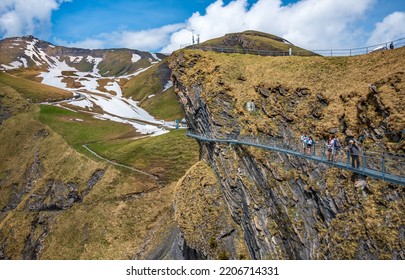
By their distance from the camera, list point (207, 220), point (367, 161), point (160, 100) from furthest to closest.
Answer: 1. point (160, 100)
2. point (207, 220)
3. point (367, 161)

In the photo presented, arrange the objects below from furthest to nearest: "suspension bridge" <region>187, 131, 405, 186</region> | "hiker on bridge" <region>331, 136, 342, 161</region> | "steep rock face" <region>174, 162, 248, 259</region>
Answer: "steep rock face" <region>174, 162, 248, 259</region> < "hiker on bridge" <region>331, 136, 342, 161</region> < "suspension bridge" <region>187, 131, 405, 186</region>

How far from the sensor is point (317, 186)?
28.6 metres

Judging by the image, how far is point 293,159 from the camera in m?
32.5

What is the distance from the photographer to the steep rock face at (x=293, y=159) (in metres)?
23.3

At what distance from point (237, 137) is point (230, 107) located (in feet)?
17.2

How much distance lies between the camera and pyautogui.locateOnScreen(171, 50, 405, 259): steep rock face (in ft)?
76.3

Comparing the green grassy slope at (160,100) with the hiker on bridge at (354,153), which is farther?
the green grassy slope at (160,100)

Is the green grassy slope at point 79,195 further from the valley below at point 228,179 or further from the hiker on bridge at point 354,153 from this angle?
the hiker on bridge at point 354,153

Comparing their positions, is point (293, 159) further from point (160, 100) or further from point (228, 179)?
point (160, 100)

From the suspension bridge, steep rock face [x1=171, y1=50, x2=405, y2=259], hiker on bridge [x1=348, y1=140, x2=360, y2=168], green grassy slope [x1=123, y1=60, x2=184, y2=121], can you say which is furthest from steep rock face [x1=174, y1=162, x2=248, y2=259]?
green grassy slope [x1=123, y1=60, x2=184, y2=121]

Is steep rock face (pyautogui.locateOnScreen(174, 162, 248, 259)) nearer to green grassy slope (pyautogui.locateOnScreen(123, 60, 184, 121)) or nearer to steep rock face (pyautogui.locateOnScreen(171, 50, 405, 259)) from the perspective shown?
steep rock face (pyautogui.locateOnScreen(171, 50, 405, 259))

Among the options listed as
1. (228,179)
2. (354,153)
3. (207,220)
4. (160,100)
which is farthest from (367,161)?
(160,100)

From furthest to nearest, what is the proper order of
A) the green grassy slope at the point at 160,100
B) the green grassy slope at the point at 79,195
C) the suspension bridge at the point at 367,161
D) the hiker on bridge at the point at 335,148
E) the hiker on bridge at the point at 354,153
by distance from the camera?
the green grassy slope at the point at 160,100 → the green grassy slope at the point at 79,195 → the hiker on bridge at the point at 335,148 → the hiker on bridge at the point at 354,153 → the suspension bridge at the point at 367,161

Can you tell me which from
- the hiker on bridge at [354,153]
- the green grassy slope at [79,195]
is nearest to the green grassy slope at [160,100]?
the green grassy slope at [79,195]
